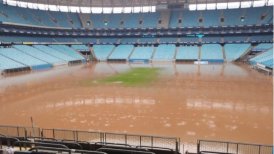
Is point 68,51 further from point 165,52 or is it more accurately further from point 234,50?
point 234,50

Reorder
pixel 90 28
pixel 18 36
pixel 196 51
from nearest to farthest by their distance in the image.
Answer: pixel 18 36
pixel 196 51
pixel 90 28

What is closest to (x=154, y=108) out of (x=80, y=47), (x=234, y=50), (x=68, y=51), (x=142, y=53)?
(x=234, y=50)

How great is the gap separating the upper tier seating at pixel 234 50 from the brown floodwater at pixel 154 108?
3677cm

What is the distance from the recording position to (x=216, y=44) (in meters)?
74.1

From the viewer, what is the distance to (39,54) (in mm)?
61844

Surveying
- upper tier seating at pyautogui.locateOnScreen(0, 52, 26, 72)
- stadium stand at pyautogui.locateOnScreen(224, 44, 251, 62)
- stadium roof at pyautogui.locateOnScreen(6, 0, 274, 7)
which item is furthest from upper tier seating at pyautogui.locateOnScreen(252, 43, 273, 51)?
upper tier seating at pyautogui.locateOnScreen(0, 52, 26, 72)

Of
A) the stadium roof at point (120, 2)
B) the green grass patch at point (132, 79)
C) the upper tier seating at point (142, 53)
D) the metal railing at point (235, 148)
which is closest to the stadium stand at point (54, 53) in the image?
the stadium roof at point (120, 2)

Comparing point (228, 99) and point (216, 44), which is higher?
point (216, 44)

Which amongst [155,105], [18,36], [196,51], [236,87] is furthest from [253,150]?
[18,36]

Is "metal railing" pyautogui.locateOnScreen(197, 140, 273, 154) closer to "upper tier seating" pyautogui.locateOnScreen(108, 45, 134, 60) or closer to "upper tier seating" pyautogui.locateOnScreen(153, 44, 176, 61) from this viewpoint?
"upper tier seating" pyautogui.locateOnScreen(153, 44, 176, 61)

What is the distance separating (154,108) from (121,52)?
58481mm

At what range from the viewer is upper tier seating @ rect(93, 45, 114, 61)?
77.9 metres

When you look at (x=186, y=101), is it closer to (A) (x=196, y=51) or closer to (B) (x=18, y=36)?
(A) (x=196, y=51)

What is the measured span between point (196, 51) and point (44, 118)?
59.3 m
